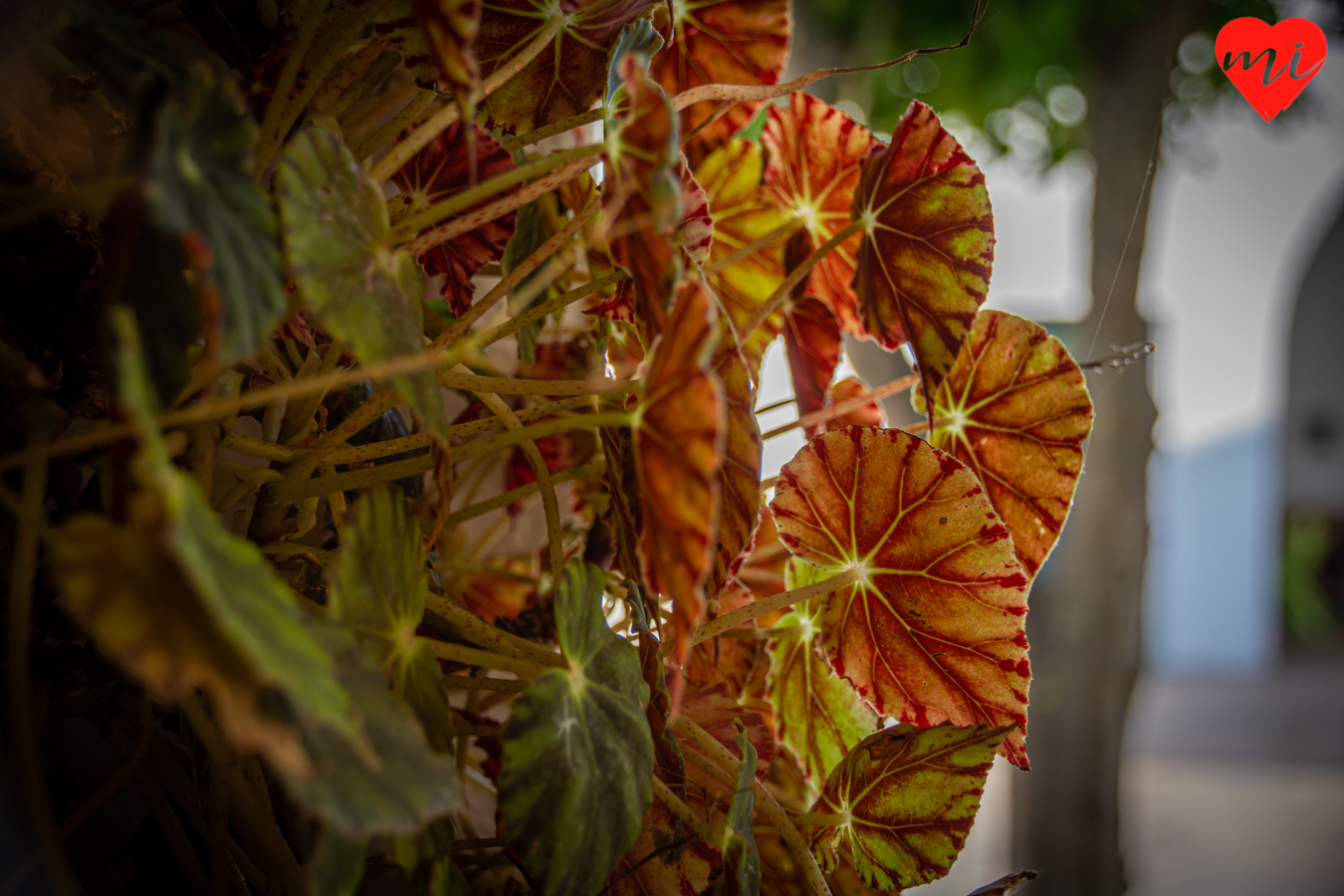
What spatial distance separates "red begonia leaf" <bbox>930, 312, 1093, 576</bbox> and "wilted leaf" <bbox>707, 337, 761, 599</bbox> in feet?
0.28

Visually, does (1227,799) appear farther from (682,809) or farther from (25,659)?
(25,659)

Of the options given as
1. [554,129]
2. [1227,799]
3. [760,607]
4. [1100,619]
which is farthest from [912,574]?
[1227,799]

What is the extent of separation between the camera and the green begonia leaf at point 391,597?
0.43 feet

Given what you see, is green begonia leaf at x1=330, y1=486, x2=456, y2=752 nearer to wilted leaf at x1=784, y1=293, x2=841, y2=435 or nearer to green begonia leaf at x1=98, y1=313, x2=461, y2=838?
green begonia leaf at x1=98, y1=313, x2=461, y2=838

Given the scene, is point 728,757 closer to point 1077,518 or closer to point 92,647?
point 92,647

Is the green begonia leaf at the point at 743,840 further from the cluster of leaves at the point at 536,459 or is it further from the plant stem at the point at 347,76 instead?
the plant stem at the point at 347,76

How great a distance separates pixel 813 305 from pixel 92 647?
0.22 metres

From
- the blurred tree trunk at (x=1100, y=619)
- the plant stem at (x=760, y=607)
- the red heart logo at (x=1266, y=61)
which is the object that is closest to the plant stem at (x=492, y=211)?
the plant stem at (x=760, y=607)

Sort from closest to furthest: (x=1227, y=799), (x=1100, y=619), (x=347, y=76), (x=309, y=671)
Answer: (x=309, y=671) → (x=347, y=76) → (x=1100, y=619) → (x=1227, y=799)

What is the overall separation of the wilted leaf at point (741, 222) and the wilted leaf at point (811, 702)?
97 millimetres

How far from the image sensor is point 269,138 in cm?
16

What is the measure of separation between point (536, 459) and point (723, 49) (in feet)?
0.48

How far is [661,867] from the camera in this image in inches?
7.9

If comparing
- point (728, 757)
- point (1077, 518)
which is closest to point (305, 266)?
point (728, 757)
